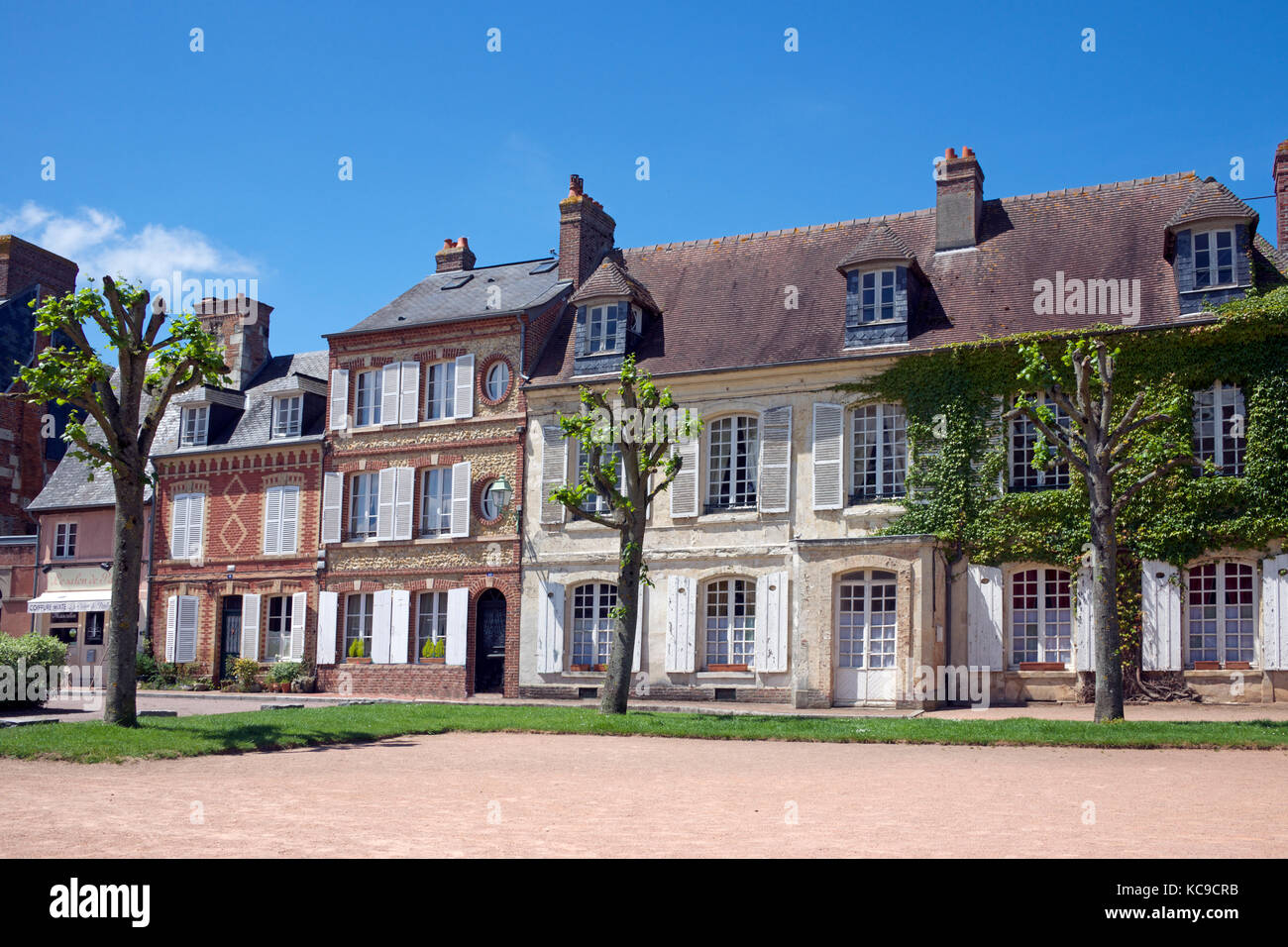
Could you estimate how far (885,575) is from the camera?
20906 mm

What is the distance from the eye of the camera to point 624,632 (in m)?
17.4

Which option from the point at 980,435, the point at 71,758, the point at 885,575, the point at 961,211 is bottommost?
the point at 71,758

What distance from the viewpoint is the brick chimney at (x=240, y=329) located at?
3088cm

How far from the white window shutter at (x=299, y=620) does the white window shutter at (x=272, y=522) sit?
1.31 m

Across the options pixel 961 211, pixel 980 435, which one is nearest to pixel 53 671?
pixel 980 435

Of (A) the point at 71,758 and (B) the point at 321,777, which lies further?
(A) the point at 71,758

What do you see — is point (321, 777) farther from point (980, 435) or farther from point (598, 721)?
point (980, 435)

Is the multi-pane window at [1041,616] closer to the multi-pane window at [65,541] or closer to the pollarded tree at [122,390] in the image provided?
the pollarded tree at [122,390]

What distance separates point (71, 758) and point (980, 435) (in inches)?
575

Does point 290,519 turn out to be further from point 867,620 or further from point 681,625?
point 867,620

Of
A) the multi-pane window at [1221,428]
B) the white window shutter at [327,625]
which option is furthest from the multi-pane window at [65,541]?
the multi-pane window at [1221,428]

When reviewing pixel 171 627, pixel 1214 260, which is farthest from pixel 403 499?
pixel 1214 260

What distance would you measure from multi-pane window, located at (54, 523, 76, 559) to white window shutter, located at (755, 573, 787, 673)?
18.0 meters

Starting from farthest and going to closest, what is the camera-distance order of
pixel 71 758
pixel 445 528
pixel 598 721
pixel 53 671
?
1. pixel 445 528
2. pixel 53 671
3. pixel 598 721
4. pixel 71 758
